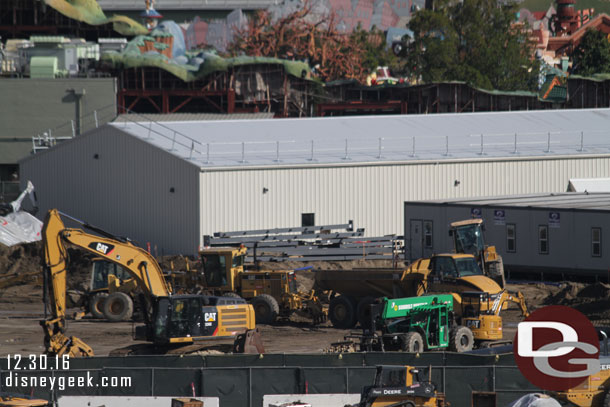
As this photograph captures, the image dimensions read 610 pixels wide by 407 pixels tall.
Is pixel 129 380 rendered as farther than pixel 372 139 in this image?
No

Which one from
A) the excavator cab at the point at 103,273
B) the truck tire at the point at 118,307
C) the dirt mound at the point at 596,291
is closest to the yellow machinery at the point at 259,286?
the truck tire at the point at 118,307

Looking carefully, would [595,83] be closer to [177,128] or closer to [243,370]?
[177,128]

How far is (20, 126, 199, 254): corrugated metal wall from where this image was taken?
5350cm

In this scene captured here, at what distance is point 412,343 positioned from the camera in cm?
2941

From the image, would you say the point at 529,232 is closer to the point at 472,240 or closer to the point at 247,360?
the point at 472,240

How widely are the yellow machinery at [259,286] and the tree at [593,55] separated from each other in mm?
86878

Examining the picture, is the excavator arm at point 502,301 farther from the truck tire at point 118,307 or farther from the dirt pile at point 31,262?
the dirt pile at point 31,262

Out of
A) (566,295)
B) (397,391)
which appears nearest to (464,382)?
(397,391)

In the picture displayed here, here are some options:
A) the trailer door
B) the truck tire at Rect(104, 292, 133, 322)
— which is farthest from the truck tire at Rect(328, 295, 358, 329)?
the trailer door

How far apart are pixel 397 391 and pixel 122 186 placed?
36029 mm

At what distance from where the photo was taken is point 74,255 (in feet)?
165

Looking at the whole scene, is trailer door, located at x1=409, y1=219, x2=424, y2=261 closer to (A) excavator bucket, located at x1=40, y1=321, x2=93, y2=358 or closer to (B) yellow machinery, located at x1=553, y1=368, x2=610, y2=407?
(A) excavator bucket, located at x1=40, y1=321, x2=93, y2=358

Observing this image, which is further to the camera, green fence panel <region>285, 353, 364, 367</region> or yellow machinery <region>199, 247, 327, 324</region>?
yellow machinery <region>199, 247, 327, 324</region>

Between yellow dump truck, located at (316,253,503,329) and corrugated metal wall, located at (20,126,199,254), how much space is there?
16218 millimetres
